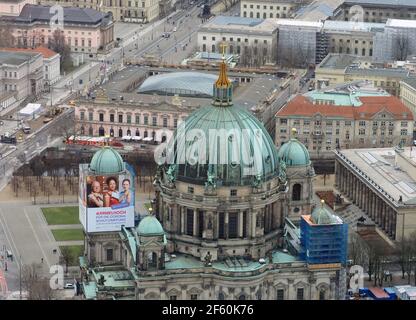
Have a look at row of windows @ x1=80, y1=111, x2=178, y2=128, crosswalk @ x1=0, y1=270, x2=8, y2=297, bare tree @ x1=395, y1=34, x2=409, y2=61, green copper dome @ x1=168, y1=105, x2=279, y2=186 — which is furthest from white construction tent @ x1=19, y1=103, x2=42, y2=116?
green copper dome @ x1=168, y1=105, x2=279, y2=186

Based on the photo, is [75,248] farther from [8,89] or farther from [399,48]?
[399,48]

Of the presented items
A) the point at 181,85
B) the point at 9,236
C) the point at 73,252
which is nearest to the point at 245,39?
the point at 181,85

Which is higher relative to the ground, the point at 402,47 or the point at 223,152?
the point at 223,152

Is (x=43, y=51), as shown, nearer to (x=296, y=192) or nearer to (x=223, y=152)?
(x=296, y=192)

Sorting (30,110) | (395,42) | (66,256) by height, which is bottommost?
(30,110)

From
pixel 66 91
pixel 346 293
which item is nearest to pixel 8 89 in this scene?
pixel 66 91
